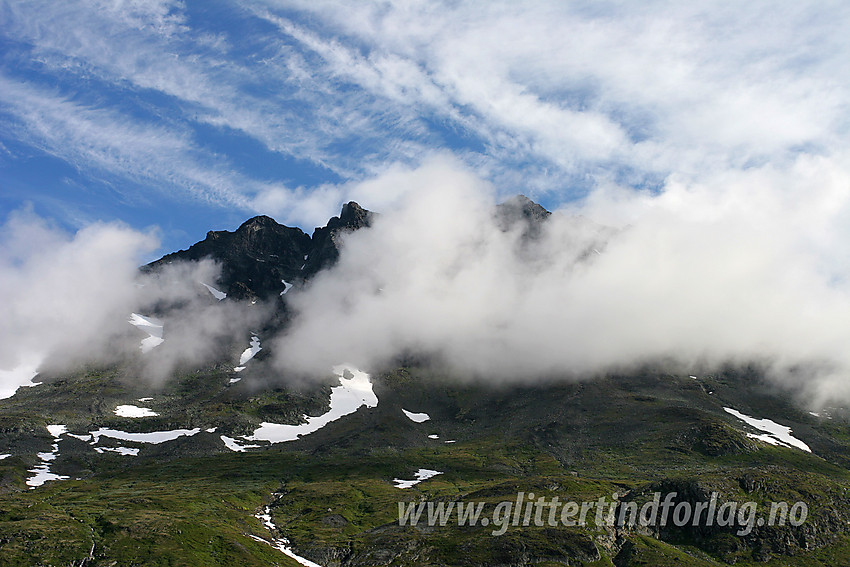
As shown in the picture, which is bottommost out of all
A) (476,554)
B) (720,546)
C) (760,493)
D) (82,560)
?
(82,560)

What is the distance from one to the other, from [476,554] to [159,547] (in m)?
76.6

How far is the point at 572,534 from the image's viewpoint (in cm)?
14738

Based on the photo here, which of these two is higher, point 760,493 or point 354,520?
point 760,493

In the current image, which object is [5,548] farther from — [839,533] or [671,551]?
[839,533]

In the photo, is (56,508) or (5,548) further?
(56,508)

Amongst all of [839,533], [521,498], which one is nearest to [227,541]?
[521,498]

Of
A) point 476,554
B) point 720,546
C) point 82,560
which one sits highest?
point 720,546

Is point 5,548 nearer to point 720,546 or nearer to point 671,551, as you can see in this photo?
point 671,551

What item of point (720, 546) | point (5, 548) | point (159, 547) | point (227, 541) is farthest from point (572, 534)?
point (5, 548)

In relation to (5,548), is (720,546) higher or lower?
higher

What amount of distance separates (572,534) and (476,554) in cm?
2682

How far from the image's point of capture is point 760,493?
17500 cm

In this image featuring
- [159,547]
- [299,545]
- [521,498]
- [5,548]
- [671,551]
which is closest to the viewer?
[5,548]

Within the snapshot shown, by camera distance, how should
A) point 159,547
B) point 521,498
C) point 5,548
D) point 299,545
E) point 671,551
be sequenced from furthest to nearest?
point 521,498 → point 299,545 → point 671,551 → point 159,547 → point 5,548
